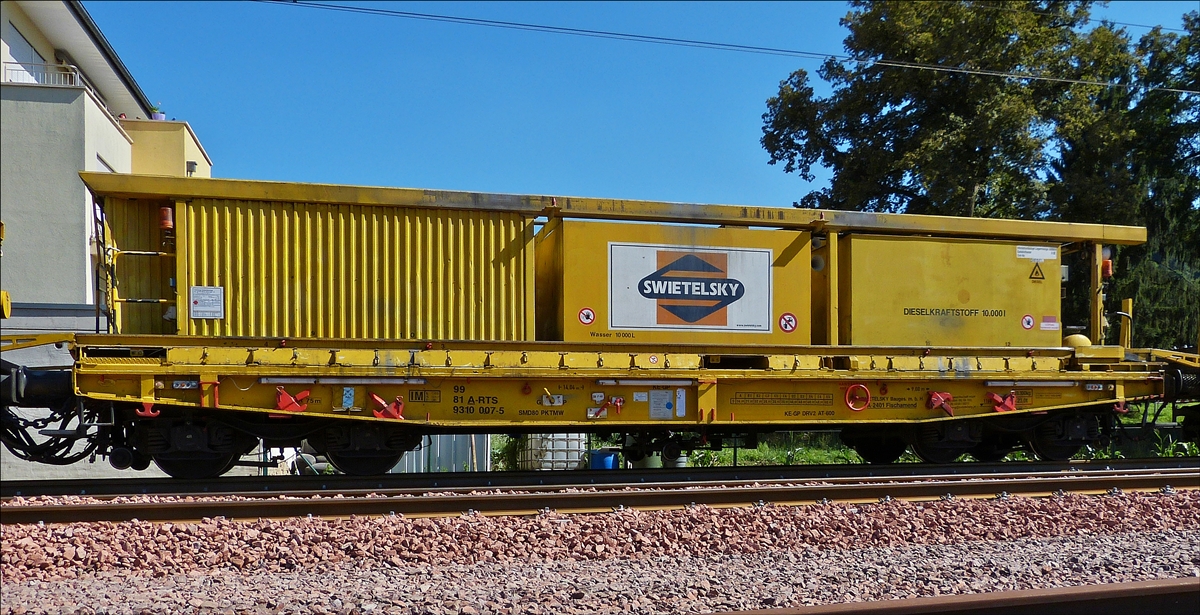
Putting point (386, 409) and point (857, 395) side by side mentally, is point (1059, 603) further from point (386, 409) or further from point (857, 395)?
point (386, 409)

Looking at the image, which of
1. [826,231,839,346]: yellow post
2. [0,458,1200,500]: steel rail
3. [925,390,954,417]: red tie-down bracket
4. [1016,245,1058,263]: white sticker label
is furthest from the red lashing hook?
[1016,245,1058,263]: white sticker label

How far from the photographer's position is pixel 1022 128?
18.8 meters

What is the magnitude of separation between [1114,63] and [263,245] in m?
21.1

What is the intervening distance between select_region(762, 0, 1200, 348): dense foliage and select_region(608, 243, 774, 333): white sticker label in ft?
35.7

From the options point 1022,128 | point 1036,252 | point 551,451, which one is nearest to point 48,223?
point 551,451

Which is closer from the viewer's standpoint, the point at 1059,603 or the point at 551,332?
the point at 1059,603

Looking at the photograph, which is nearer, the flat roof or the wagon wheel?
the flat roof

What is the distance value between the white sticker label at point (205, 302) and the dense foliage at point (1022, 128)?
15613mm

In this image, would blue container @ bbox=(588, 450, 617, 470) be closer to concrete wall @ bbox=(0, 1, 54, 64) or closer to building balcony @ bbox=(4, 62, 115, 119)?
building balcony @ bbox=(4, 62, 115, 119)

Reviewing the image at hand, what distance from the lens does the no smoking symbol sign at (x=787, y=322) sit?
9.45 m

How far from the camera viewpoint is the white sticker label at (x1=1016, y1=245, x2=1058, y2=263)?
10.2 m

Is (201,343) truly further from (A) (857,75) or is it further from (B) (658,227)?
(A) (857,75)

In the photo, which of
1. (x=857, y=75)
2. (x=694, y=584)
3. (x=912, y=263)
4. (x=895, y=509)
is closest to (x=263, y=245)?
(x=694, y=584)

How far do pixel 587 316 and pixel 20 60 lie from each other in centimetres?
558
